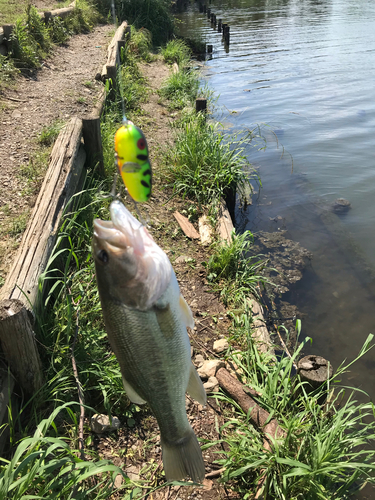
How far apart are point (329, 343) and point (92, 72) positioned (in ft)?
30.4

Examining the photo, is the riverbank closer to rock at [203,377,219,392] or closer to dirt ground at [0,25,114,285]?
rock at [203,377,219,392]

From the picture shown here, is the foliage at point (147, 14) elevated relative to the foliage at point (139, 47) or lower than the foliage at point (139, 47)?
elevated

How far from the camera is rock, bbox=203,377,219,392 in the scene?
143 inches

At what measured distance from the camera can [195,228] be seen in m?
6.21

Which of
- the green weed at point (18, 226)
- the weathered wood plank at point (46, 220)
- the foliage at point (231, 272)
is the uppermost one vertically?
the weathered wood plank at point (46, 220)

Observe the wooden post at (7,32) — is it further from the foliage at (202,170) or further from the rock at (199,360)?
the rock at (199,360)

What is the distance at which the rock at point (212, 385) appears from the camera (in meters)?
3.64

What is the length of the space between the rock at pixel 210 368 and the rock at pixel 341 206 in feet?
17.9

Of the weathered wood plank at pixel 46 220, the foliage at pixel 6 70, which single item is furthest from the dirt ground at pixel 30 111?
the weathered wood plank at pixel 46 220

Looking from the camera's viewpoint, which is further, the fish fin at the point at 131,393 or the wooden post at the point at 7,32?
the wooden post at the point at 7,32

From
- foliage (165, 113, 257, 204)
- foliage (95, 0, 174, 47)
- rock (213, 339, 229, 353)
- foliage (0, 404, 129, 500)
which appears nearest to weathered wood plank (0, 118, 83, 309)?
foliage (0, 404, 129, 500)

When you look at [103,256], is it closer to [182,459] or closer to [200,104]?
[182,459]

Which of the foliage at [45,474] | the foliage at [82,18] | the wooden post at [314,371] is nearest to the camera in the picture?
the foliage at [45,474]

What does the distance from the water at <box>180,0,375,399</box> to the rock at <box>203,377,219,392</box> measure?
2.13 meters
